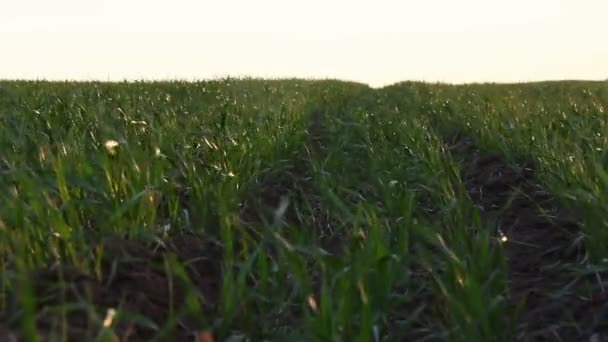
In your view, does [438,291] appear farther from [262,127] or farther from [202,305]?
[262,127]

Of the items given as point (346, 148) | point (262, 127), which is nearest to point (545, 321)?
point (262, 127)

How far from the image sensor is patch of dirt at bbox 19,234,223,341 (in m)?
2.13

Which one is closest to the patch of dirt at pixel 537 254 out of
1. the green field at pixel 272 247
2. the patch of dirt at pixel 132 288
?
the green field at pixel 272 247

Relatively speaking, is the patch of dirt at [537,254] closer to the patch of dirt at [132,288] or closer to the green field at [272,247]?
the green field at [272,247]

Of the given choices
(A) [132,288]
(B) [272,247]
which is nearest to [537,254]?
(B) [272,247]

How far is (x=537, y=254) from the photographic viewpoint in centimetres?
386

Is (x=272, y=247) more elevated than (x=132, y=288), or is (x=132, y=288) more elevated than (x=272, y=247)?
(x=132, y=288)

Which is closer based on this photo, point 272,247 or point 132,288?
point 132,288

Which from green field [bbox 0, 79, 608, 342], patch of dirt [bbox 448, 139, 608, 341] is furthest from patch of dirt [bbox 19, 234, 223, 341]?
patch of dirt [bbox 448, 139, 608, 341]

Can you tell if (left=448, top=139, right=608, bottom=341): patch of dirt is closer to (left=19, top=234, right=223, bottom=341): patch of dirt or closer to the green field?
the green field

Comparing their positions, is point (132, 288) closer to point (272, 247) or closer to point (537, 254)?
point (272, 247)

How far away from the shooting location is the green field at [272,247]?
2336 millimetres

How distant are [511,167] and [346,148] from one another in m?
1.58

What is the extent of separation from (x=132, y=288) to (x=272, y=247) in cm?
123
